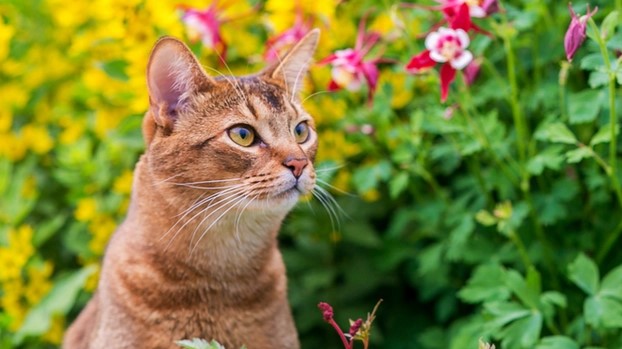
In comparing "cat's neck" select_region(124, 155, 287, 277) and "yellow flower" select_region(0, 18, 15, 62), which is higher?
"yellow flower" select_region(0, 18, 15, 62)

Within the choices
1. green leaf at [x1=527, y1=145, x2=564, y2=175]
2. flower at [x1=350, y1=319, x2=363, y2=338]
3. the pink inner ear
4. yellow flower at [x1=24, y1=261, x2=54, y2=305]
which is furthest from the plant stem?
yellow flower at [x1=24, y1=261, x2=54, y2=305]

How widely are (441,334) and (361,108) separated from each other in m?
0.75

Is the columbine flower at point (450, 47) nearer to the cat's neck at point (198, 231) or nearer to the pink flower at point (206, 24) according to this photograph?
the cat's neck at point (198, 231)

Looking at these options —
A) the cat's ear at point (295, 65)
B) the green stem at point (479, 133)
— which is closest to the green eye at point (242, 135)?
the cat's ear at point (295, 65)

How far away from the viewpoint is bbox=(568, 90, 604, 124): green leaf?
2016 millimetres

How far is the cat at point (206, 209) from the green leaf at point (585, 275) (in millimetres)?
700

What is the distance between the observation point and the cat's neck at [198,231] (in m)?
1.88

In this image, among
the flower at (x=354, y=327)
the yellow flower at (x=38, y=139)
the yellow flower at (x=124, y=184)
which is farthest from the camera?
the yellow flower at (x=38, y=139)

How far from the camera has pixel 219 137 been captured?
1830mm

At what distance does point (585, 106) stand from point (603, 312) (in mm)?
486

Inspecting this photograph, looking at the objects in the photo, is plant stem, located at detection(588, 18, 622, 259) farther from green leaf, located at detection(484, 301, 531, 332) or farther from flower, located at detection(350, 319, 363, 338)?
flower, located at detection(350, 319, 363, 338)

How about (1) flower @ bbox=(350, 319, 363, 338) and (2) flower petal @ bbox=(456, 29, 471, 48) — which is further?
(2) flower petal @ bbox=(456, 29, 471, 48)

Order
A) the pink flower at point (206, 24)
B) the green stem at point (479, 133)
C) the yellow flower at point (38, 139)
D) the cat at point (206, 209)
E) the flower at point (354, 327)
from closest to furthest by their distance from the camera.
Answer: the flower at point (354, 327), the cat at point (206, 209), the green stem at point (479, 133), the pink flower at point (206, 24), the yellow flower at point (38, 139)

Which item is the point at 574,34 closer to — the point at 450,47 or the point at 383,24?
the point at 450,47
